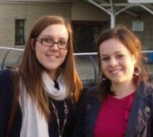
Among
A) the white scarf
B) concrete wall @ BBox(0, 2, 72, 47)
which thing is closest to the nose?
the white scarf

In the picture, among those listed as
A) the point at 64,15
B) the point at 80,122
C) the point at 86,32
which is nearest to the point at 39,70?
the point at 80,122

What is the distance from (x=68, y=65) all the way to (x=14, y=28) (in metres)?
21.9

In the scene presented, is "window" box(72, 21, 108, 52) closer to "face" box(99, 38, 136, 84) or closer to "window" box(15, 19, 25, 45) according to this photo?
"window" box(15, 19, 25, 45)

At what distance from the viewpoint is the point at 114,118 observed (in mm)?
2662

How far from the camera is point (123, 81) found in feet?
8.83

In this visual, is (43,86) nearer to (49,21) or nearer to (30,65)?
(30,65)

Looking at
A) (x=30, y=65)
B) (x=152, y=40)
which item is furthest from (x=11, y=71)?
(x=152, y=40)

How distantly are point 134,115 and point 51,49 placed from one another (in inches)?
26.4

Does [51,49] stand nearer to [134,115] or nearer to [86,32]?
[134,115]

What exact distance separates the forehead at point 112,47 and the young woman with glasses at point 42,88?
0.34 meters

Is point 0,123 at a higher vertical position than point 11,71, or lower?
lower

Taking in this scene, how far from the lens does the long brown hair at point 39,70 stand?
9.53 feet

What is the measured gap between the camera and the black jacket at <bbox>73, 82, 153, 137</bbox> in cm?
261

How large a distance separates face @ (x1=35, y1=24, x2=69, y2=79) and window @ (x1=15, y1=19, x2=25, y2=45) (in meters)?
21.8
